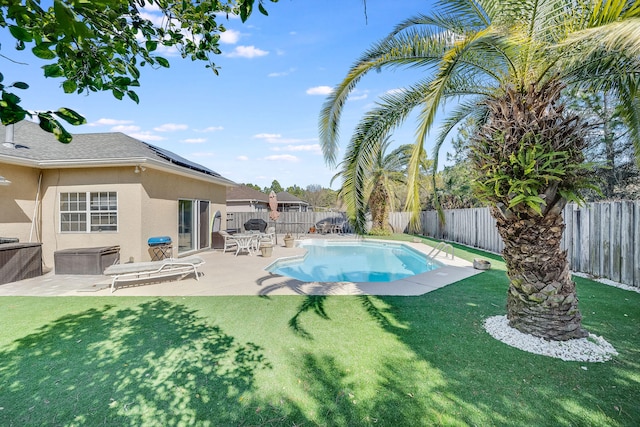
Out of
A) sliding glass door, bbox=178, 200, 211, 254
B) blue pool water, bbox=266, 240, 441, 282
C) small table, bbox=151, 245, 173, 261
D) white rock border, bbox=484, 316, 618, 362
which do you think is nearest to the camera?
white rock border, bbox=484, 316, 618, 362

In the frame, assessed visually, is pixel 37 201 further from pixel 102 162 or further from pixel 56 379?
pixel 56 379

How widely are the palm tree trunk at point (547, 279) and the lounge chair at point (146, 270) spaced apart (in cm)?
770

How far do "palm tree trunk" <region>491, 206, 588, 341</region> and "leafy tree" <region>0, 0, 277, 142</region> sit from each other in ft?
14.5

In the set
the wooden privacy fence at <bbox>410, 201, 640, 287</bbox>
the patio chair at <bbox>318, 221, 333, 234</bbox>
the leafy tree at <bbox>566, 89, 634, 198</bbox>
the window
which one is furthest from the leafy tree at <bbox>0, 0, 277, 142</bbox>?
the patio chair at <bbox>318, 221, 333, 234</bbox>

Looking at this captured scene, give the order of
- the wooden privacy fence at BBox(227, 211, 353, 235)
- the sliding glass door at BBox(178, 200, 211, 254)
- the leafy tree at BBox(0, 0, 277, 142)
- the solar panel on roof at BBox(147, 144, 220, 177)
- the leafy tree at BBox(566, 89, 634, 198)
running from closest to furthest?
the leafy tree at BBox(0, 0, 277, 142), the solar panel on roof at BBox(147, 144, 220, 177), the leafy tree at BBox(566, 89, 634, 198), the sliding glass door at BBox(178, 200, 211, 254), the wooden privacy fence at BBox(227, 211, 353, 235)

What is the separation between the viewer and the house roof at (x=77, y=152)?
928cm

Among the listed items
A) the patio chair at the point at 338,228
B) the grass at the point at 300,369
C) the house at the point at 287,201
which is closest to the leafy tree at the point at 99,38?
the grass at the point at 300,369

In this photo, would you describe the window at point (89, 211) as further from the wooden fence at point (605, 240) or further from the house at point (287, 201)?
the house at point (287, 201)

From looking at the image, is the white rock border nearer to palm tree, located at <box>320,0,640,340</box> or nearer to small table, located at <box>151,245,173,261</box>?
palm tree, located at <box>320,0,640,340</box>

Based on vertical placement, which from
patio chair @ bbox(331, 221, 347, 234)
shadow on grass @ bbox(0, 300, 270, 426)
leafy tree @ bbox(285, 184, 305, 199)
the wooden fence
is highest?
leafy tree @ bbox(285, 184, 305, 199)

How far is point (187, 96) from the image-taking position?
1335cm

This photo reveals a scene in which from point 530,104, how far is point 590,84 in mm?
2040

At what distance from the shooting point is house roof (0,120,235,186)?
9.28m

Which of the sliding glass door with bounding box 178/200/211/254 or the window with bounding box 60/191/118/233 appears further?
the sliding glass door with bounding box 178/200/211/254
